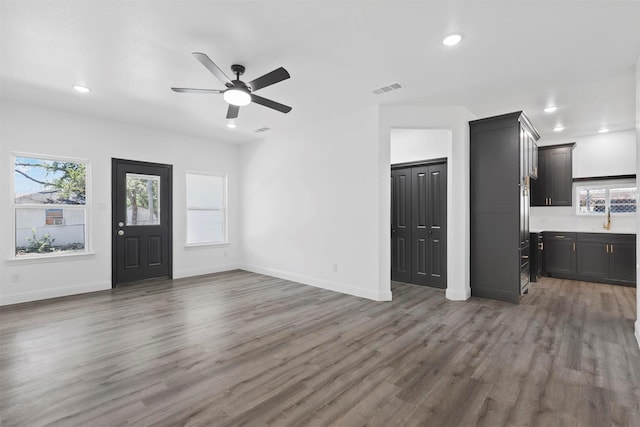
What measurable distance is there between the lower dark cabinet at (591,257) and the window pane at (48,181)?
8.66 metres

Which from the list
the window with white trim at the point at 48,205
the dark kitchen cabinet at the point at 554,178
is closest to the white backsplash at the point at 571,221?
the dark kitchen cabinet at the point at 554,178

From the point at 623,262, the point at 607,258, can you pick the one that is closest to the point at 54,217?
the point at 607,258

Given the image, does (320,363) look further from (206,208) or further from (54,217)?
(206,208)

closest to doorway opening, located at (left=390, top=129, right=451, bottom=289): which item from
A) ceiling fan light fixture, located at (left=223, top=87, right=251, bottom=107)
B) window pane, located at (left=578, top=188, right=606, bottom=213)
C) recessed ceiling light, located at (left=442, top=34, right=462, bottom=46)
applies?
recessed ceiling light, located at (left=442, top=34, right=462, bottom=46)

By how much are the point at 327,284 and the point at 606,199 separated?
5.69 meters

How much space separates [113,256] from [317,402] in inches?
195

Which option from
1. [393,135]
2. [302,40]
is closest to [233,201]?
[393,135]

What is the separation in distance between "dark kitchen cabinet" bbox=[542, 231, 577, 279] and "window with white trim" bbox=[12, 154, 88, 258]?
8535 mm

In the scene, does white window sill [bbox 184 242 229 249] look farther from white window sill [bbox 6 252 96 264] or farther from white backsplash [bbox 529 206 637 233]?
white backsplash [bbox 529 206 637 233]

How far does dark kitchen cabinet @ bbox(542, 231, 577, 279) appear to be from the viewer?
5855mm

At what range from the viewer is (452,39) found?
2.82m

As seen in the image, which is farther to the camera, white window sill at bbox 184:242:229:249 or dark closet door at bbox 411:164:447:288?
white window sill at bbox 184:242:229:249

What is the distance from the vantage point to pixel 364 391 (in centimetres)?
226

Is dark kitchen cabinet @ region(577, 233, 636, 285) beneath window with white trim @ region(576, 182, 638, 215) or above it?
beneath
